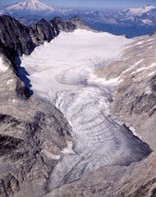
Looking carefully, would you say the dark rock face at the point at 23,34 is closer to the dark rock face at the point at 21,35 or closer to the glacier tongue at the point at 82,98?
the dark rock face at the point at 21,35

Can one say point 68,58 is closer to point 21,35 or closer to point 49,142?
point 21,35

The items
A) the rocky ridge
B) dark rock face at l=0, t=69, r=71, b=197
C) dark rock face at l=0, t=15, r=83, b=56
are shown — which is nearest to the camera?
the rocky ridge

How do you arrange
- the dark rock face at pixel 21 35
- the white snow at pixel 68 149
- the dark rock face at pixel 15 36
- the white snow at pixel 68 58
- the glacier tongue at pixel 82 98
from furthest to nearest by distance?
the dark rock face at pixel 15 36, the dark rock face at pixel 21 35, the white snow at pixel 68 58, the white snow at pixel 68 149, the glacier tongue at pixel 82 98

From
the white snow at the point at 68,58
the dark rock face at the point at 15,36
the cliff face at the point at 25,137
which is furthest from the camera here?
the dark rock face at the point at 15,36

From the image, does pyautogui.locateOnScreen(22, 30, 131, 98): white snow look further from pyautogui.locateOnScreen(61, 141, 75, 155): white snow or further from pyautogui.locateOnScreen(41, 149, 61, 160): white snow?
pyautogui.locateOnScreen(41, 149, 61, 160): white snow

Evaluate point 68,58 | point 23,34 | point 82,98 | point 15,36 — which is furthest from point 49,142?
point 23,34

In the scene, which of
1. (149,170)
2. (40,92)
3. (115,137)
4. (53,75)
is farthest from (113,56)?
(149,170)

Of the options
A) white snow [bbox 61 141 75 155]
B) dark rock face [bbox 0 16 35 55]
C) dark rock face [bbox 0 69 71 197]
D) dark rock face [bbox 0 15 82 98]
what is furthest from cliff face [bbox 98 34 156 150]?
dark rock face [bbox 0 16 35 55]

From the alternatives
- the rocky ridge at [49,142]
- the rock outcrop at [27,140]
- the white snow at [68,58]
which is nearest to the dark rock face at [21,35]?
the white snow at [68,58]

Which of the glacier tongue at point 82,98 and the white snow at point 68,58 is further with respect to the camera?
the white snow at point 68,58

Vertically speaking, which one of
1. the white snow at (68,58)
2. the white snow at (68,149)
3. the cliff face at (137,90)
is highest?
the white snow at (68,149)
